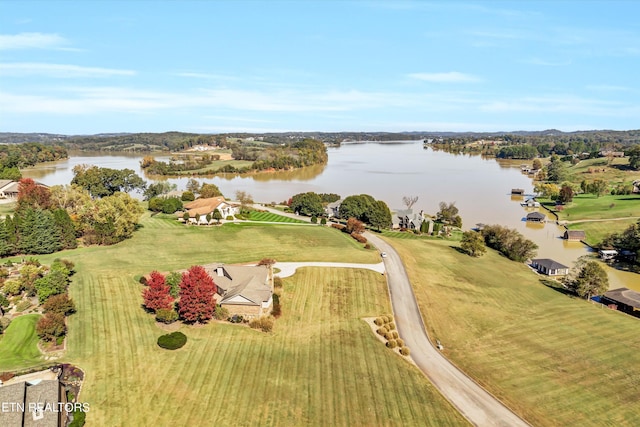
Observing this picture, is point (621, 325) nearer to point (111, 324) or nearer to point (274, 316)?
point (274, 316)

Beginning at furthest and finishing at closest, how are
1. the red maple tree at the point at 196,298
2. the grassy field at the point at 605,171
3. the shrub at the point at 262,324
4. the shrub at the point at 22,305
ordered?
the grassy field at the point at 605,171
the shrub at the point at 22,305
the shrub at the point at 262,324
the red maple tree at the point at 196,298

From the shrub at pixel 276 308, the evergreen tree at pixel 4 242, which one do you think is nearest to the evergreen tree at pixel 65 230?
the evergreen tree at pixel 4 242

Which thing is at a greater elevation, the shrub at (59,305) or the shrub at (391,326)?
the shrub at (59,305)

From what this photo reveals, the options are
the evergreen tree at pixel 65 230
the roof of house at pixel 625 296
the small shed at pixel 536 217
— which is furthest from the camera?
the small shed at pixel 536 217

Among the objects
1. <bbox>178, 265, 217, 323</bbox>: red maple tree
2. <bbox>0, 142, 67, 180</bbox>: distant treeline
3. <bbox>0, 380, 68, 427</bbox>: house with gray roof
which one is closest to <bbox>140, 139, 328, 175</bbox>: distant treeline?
<bbox>0, 142, 67, 180</bbox>: distant treeline

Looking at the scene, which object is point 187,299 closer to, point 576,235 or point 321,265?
point 321,265

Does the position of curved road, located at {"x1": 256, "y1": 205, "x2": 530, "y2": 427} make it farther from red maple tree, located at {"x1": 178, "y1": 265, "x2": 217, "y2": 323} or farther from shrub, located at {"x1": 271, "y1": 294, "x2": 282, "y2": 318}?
red maple tree, located at {"x1": 178, "y1": 265, "x2": 217, "y2": 323}

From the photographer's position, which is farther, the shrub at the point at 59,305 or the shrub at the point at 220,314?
the shrub at the point at 220,314

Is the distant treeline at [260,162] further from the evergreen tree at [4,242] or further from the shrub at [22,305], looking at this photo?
the shrub at [22,305]
